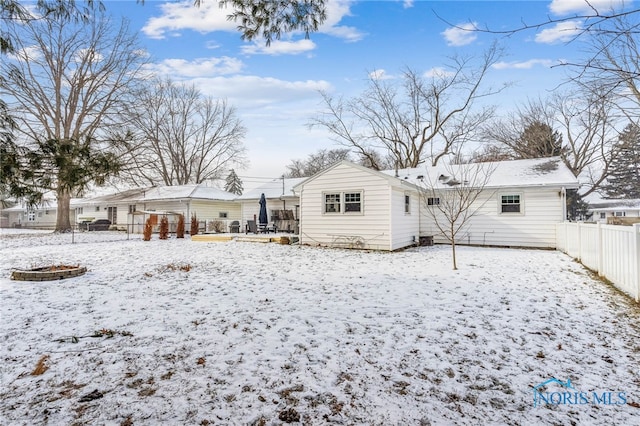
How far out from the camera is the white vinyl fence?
459 cm

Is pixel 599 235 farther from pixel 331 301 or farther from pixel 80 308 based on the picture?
pixel 80 308

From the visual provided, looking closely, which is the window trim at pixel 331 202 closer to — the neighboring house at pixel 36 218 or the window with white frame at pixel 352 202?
the window with white frame at pixel 352 202

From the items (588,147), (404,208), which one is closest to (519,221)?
(404,208)

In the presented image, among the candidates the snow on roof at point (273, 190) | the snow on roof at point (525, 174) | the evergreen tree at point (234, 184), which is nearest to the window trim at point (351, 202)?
the snow on roof at point (525, 174)

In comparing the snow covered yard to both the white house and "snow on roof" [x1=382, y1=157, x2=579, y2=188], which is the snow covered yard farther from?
"snow on roof" [x1=382, y1=157, x2=579, y2=188]

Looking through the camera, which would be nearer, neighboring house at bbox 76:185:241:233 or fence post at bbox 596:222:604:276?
fence post at bbox 596:222:604:276

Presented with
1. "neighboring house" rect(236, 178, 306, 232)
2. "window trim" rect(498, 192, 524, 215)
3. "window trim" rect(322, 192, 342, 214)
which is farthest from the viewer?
Result: "neighboring house" rect(236, 178, 306, 232)

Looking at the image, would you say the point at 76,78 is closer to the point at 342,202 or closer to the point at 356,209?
the point at 342,202

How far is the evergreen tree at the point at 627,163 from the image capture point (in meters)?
16.6

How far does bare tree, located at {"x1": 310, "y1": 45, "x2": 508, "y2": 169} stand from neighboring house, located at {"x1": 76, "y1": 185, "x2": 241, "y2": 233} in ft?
31.8

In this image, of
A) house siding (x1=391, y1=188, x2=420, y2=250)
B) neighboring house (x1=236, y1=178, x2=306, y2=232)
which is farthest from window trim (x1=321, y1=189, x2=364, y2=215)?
neighboring house (x1=236, y1=178, x2=306, y2=232)

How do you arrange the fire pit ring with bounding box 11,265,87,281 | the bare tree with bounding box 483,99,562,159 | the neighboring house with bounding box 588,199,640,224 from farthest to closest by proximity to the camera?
the neighboring house with bounding box 588,199,640,224 → the bare tree with bounding box 483,99,562,159 → the fire pit ring with bounding box 11,265,87,281

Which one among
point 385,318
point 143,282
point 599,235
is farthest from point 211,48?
point 599,235

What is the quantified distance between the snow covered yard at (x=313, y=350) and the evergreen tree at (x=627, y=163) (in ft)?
37.3
